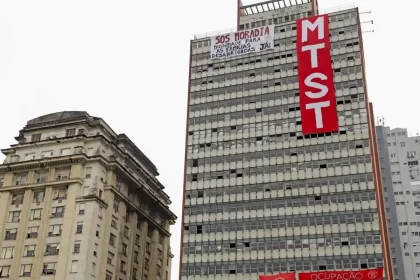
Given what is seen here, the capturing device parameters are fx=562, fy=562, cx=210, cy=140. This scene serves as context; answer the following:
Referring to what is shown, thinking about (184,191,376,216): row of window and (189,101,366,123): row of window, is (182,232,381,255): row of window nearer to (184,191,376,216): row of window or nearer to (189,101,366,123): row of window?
(184,191,376,216): row of window

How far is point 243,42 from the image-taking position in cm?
10344

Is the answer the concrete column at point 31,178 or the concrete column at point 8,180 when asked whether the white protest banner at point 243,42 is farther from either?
the concrete column at point 8,180

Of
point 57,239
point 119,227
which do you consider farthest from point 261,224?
point 57,239

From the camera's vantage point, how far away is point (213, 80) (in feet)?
336

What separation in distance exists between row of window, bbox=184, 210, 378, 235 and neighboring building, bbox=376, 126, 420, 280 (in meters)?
62.3

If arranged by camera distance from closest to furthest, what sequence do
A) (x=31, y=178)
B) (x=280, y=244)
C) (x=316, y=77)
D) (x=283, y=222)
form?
(x=280, y=244)
(x=283, y=222)
(x=316, y=77)
(x=31, y=178)


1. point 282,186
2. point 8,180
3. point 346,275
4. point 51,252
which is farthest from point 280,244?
point 8,180

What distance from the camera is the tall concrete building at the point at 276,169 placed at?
271 ft

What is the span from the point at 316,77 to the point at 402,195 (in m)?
68.3

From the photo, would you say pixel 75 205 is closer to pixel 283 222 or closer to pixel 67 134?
pixel 67 134

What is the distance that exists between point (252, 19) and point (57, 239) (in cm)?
5448

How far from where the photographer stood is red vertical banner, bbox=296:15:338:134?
91312 mm

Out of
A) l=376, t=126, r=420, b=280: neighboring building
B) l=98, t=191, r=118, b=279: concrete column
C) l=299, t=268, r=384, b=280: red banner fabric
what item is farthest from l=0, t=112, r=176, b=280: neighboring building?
l=376, t=126, r=420, b=280: neighboring building

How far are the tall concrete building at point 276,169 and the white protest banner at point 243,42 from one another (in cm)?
38
